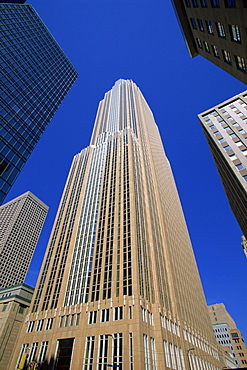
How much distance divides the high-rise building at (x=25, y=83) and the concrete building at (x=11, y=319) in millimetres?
35995

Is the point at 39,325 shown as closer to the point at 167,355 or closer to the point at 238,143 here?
the point at 167,355

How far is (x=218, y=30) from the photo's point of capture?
25.2 m

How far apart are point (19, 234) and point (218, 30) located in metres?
161

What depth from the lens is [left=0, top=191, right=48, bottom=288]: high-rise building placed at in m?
133

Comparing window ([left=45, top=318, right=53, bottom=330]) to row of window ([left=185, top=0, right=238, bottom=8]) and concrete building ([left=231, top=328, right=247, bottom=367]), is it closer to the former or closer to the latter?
row of window ([left=185, top=0, right=238, bottom=8])

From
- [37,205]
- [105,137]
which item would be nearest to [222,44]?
[105,137]

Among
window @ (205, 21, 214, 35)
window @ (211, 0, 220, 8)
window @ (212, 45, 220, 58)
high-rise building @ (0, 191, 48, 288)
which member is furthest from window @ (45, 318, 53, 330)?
high-rise building @ (0, 191, 48, 288)

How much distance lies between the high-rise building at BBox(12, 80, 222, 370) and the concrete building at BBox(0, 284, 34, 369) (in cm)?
416

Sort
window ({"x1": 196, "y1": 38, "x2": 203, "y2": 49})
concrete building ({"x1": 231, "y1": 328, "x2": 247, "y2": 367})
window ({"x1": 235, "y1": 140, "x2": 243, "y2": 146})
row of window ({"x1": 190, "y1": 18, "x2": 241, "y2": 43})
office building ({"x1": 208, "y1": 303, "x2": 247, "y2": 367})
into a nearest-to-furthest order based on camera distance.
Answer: row of window ({"x1": 190, "y1": 18, "x2": 241, "y2": 43}), window ({"x1": 196, "y1": 38, "x2": 203, "y2": 49}), window ({"x1": 235, "y1": 140, "x2": 243, "y2": 146}), concrete building ({"x1": 231, "y1": 328, "x2": 247, "y2": 367}), office building ({"x1": 208, "y1": 303, "x2": 247, "y2": 367})

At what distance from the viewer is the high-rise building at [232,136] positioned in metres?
39.8

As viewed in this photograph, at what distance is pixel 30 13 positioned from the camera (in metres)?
84.3

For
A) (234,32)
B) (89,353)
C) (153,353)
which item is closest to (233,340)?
(153,353)

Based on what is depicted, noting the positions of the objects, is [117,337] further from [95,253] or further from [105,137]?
[105,137]

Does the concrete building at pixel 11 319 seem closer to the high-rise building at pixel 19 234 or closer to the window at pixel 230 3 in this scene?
the window at pixel 230 3
